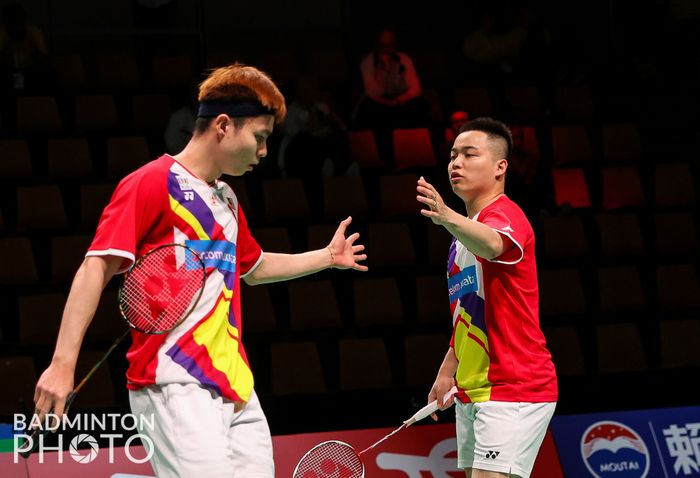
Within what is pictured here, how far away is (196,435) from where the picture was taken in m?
2.95

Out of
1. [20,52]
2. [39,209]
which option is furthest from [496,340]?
[20,52]

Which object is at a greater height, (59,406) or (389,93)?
(389,93)

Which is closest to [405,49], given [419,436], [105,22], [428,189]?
[105,22]

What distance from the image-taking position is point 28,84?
920 centimetres

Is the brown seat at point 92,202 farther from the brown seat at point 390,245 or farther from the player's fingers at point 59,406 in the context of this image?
the player's fingers at point 59,406

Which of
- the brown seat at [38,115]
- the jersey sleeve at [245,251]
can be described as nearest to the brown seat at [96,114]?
the brown seat at [38,115]

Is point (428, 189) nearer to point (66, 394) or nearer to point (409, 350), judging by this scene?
point (66, 394)

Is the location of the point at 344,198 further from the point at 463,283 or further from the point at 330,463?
the point at 463,283

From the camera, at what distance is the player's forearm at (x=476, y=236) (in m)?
3.67

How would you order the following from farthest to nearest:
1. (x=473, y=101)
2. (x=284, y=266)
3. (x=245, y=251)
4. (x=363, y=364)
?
(x=473, y=101) → (x=363, y=364) → (x=284, y=266) → (x=245, y=251)

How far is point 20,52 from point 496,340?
6.70m

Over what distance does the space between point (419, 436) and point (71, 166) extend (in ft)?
13.4

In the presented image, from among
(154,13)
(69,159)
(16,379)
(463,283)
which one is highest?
(154,13)

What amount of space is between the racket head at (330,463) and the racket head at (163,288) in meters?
1.58
